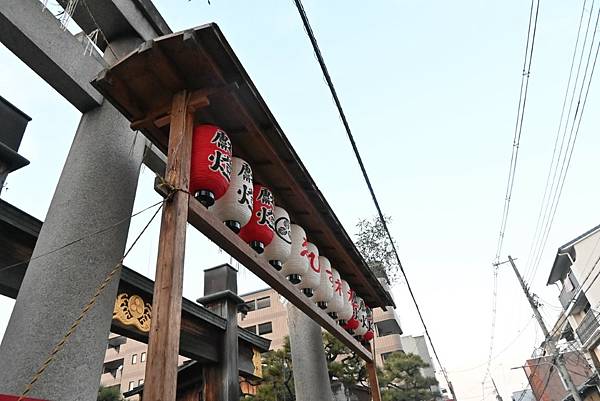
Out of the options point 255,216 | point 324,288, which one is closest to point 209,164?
point 255,216

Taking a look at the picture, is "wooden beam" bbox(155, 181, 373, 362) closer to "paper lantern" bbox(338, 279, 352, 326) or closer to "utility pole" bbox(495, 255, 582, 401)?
"paper lantern" bbox(338, 279, 352, 326)

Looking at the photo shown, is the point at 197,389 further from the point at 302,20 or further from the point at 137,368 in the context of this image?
the point at 137,368

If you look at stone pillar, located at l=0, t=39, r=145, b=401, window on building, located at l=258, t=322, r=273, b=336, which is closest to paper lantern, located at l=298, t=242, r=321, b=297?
stone pillar, located at l=0, t=39, r=145, b=401

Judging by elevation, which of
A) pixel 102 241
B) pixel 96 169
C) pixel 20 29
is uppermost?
pixel 20 29

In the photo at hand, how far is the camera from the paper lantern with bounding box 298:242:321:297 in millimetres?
4781

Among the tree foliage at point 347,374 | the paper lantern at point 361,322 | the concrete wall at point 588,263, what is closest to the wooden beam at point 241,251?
the paper lantern at point 361,322

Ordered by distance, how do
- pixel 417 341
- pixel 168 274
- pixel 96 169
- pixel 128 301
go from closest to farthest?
1. pixel 168 274
2. pixel 96 169
3. pixel 128 301
4. pixel 417 341

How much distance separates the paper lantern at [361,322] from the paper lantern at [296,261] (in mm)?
2603

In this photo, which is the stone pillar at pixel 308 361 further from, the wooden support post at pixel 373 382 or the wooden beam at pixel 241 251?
the wooden beam at pixel 241 251

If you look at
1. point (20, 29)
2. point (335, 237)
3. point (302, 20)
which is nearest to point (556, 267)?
point (335, 237)

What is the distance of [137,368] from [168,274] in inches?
1749

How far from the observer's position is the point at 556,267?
2655 cm

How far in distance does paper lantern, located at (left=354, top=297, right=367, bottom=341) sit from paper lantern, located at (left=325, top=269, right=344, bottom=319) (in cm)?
101

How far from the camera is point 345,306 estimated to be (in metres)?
6.04
